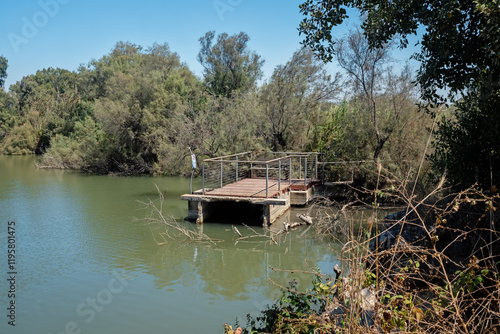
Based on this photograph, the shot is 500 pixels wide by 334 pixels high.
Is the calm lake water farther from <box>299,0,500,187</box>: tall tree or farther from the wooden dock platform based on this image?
<box>299,0,500,187</box>: tall tree

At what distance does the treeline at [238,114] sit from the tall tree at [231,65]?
0.07 meters

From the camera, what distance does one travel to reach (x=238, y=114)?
20.7 metres

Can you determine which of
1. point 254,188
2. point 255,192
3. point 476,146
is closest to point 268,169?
point 254,188

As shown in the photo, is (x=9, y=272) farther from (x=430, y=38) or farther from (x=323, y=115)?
(x=323, y=115)

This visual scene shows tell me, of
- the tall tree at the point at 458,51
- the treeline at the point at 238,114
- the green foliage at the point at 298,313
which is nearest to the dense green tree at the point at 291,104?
the treeline at the point at 238,114

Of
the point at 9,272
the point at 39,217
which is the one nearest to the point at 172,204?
the point at 39,217

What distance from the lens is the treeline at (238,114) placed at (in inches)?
647

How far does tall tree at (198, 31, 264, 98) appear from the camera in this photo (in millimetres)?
30562

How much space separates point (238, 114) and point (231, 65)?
1095 cm

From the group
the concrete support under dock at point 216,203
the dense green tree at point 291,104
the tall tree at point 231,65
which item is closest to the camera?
the concrete support under dock at point 216,203

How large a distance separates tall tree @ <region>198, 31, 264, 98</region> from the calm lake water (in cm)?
1594

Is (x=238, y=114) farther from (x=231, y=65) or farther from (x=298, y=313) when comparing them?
(x=298, y=313)

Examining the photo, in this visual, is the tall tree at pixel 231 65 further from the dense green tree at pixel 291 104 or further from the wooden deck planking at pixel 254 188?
the wooden deck planking at pixel 254 188

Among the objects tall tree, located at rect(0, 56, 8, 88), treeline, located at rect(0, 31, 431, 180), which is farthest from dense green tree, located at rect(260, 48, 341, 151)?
tall tree, located at rect(0, 56, 8, 88)
